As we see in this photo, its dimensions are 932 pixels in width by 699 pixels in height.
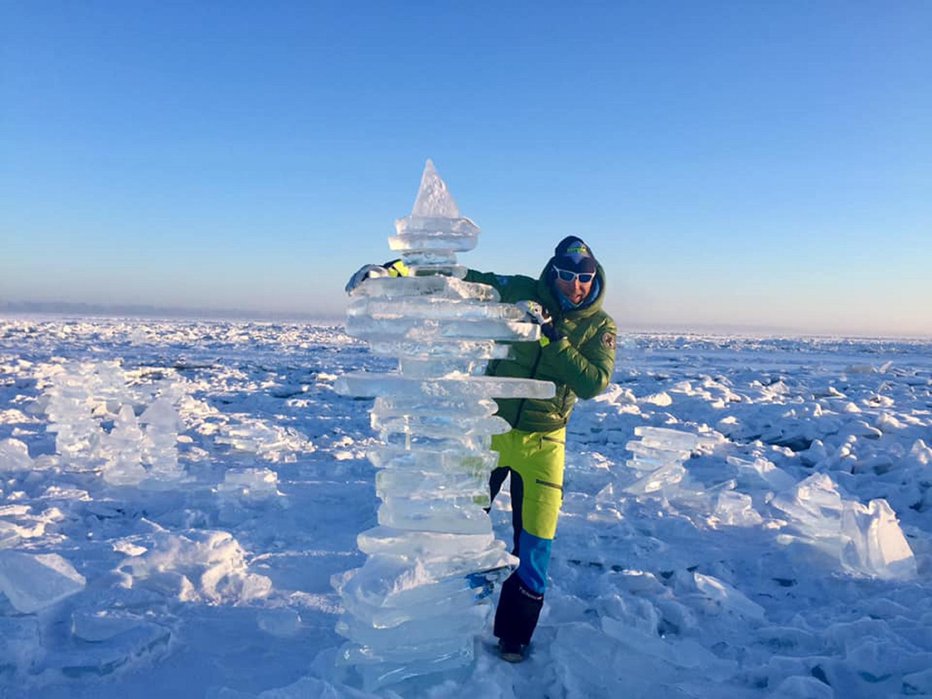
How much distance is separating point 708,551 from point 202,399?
27.8 ft

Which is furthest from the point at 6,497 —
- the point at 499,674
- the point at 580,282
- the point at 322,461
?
the point at 580,282

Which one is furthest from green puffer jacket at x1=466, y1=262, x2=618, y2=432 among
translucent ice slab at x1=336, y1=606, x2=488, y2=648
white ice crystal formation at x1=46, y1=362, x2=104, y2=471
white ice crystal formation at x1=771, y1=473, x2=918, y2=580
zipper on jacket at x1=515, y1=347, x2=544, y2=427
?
white ice crystal formation at x1=46, y1=362, x2=104, y2=471

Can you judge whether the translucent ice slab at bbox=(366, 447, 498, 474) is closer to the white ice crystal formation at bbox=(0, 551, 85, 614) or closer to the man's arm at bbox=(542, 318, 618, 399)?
the man's arm at bbox=(542, 318, 618, 399)

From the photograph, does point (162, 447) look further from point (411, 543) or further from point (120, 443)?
point (411, 543)

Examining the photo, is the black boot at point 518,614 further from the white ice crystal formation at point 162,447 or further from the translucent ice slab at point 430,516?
the white ice crystal formation at point 162,447

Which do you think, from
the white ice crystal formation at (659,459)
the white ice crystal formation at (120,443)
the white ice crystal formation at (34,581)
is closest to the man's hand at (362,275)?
the white ice crystal formation at (34,581)

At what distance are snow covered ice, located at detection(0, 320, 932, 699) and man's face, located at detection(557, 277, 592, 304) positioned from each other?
63 centimetres

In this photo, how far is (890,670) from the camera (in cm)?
289

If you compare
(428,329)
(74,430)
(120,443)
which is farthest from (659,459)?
(74,430)

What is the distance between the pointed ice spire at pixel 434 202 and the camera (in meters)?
2.60

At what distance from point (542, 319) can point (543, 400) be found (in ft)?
1.54

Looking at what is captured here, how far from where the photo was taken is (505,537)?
4.73m

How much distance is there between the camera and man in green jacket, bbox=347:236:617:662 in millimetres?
3008

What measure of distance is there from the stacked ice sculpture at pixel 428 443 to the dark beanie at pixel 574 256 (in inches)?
18.4
